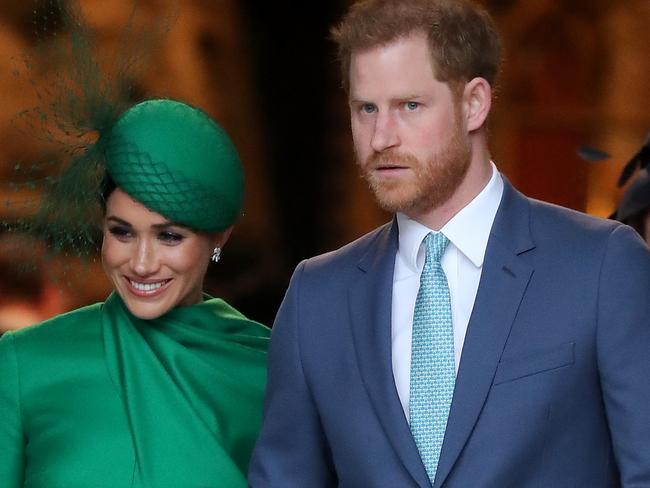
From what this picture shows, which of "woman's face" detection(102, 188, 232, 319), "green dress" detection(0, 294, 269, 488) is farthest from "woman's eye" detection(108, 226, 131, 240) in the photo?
"green dress" detection(0, 294, 269, 488)

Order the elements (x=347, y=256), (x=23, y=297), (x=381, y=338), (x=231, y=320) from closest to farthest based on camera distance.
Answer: (x=381, y=338)
(x=347, y=256)
(x=231, y=320)
(x=23, y=297)

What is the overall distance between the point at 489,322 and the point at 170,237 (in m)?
0.78

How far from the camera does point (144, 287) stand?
2957 millimetres

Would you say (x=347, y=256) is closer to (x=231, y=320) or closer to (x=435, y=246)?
(x=435, y=246)

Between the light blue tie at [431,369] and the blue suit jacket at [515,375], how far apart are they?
0.03 metres

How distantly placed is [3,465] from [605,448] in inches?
45.3

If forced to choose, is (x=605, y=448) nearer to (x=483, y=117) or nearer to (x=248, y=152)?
(x=483, y=117)

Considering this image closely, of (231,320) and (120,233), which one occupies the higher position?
(120,233)

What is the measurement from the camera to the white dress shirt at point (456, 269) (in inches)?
99.5

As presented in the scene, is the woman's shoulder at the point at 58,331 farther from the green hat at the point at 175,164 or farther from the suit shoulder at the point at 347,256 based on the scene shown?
the suit shoulder at the point at 347,256

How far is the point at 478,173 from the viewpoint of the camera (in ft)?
8.43

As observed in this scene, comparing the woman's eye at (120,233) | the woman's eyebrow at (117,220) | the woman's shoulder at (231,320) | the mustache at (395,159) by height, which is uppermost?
the mustache at (395,159)

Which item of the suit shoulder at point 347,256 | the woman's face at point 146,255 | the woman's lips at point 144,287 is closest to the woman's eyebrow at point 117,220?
the woman's face at point 146,255

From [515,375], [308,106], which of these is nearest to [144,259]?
[515,375]
